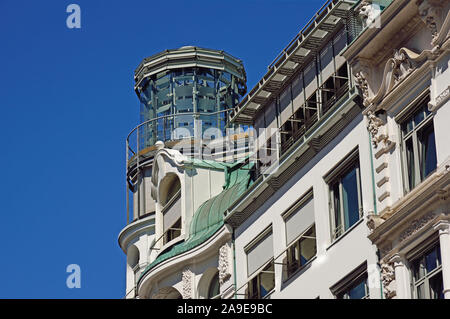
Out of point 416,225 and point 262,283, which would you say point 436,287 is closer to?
point 416,225

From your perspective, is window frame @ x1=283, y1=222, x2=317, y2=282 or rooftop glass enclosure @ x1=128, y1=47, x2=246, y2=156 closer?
window frame @ x1=283, y1=222, x2=317, y2=282

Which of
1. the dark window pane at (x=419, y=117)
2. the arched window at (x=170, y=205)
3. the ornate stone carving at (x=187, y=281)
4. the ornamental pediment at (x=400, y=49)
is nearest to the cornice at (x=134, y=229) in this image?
the arched window at (x=170, y=205)

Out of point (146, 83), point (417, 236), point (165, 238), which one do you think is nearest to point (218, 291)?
point (165, 238)

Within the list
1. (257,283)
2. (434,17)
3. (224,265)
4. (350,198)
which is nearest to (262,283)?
(257,283)

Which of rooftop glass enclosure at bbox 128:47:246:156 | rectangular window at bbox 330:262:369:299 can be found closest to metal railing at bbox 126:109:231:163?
rooftop glass enclosure at bbox 128:47:246:156

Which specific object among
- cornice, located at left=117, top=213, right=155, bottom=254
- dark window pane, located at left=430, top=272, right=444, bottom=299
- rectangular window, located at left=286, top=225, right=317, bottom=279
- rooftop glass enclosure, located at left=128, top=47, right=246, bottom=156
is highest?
rooftop glass enclosure, located at left=128, top=47, right=246, bottom=156

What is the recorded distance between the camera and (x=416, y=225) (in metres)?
38.3

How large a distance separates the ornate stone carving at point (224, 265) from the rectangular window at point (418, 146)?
11.8m

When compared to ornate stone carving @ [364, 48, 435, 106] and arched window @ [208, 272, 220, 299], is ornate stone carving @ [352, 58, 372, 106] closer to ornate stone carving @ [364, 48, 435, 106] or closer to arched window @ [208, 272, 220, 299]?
ornate stone carving @ [364, 48, 435, 106]

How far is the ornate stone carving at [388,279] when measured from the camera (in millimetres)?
38688

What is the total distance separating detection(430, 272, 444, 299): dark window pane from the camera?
36938mm

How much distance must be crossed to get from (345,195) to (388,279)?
482 cm

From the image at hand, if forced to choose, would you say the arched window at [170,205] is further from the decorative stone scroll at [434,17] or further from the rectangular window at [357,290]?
the decorative stone scroll at [434,17]

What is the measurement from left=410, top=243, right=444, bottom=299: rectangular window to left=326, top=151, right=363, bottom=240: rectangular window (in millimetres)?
3934
